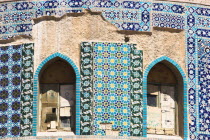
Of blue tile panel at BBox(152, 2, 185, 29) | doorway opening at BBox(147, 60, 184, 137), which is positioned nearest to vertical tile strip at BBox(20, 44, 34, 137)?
doorway opening at BBox(147, 60, 184, 137)

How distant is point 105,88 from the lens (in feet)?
59.2

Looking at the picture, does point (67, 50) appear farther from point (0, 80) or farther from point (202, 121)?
point (202, 121)

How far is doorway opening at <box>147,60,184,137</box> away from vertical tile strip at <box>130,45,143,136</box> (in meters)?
0.39

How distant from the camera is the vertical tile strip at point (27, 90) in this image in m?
18.0

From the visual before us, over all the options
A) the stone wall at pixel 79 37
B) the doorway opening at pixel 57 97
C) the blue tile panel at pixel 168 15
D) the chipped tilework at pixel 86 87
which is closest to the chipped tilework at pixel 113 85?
the chipped tilework at pixel 86 87

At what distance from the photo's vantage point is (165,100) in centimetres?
1855

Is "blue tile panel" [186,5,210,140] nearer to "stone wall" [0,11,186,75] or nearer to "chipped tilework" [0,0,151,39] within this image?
"stone wall" [0,11,186,75]

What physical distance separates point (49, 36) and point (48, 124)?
5.67ft

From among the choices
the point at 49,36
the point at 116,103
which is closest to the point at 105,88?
the point at 116,103

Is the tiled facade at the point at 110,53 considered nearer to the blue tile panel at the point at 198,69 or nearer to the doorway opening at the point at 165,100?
the blue tile panel at the point at 198,69

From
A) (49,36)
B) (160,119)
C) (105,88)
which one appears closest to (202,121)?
(160,119)

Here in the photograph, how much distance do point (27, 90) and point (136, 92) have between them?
2.12 metres

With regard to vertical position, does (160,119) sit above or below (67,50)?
below

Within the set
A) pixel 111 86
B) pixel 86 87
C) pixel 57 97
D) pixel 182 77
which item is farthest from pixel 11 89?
pixel 182 77
